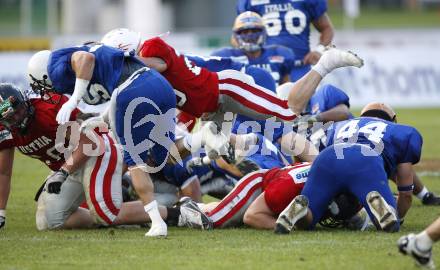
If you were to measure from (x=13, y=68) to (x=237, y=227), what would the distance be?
35.8 ft

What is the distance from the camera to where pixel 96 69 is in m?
6.46

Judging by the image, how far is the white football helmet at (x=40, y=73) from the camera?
6.70 metres

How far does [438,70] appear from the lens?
57.8ft

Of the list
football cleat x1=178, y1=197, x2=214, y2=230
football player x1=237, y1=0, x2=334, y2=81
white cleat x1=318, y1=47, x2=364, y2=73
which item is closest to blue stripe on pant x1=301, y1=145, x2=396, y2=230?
football cleat x1=178, y1=197, x2=214, y2=230

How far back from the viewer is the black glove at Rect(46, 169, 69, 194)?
21.8 ft

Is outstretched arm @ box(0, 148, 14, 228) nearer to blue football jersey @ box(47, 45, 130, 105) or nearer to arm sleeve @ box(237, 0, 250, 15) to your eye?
blue football jersey @ box(47, 45, 130, 105)

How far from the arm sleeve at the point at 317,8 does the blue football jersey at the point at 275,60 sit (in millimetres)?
523

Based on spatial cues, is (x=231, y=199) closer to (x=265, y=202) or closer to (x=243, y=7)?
(x=265, y=202)

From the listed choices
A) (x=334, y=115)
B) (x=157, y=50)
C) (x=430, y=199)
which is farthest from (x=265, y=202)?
(x=334, y=115)

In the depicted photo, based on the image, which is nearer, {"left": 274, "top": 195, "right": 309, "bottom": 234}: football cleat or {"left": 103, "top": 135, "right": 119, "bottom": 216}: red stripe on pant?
{"left": 274, "top": 195, "right": 309, "bottom": 234}: football cleat

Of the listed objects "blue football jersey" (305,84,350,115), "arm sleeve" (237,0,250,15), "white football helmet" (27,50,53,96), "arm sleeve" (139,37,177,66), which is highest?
"arm sleeve" (139,37,177,66)

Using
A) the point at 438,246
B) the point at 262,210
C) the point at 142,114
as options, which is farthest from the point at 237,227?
the point at 438,246

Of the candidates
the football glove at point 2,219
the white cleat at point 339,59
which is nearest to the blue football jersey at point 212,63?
the white cleat at point 339,59

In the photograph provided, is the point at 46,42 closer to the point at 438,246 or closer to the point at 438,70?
the point at 438,70
